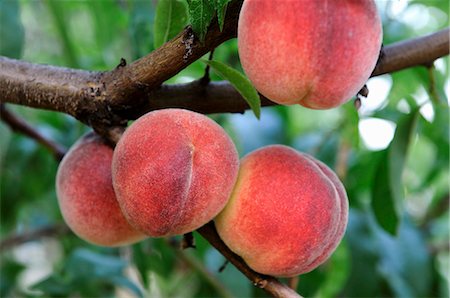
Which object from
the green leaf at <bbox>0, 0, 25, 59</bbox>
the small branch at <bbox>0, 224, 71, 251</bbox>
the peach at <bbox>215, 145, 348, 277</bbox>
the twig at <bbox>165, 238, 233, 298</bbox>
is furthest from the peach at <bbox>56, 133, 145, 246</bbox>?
the small branch at <bbox>0, 224, 71, 251</bbox>

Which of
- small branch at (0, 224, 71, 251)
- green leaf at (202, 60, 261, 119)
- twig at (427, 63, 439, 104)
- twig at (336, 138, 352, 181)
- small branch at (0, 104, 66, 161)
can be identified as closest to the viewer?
green leaf at (202, 60, 261, 119)

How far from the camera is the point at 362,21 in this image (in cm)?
65

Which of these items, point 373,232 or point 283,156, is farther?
point 373,232

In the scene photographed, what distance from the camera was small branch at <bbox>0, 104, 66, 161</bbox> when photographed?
3.79ft

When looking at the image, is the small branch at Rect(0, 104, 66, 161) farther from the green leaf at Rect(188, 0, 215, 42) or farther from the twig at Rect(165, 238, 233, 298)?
the green leaf at Rect(188, 0, 215, 42)

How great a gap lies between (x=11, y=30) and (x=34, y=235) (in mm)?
642

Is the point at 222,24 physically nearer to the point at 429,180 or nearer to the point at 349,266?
the point at 349,266

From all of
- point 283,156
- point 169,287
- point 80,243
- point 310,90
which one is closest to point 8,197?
point 80,243

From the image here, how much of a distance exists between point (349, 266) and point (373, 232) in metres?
0.12

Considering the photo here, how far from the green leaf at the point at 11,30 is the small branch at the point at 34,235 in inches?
22.1

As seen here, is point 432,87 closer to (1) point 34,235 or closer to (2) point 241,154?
(2) point 241,154

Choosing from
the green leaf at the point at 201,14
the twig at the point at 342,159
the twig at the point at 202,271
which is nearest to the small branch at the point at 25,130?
the twig at the point at 202,271

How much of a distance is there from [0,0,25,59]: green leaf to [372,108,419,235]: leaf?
77cm

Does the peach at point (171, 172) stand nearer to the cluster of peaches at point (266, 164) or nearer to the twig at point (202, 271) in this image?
the cluster of peaches at point (266, 164)
